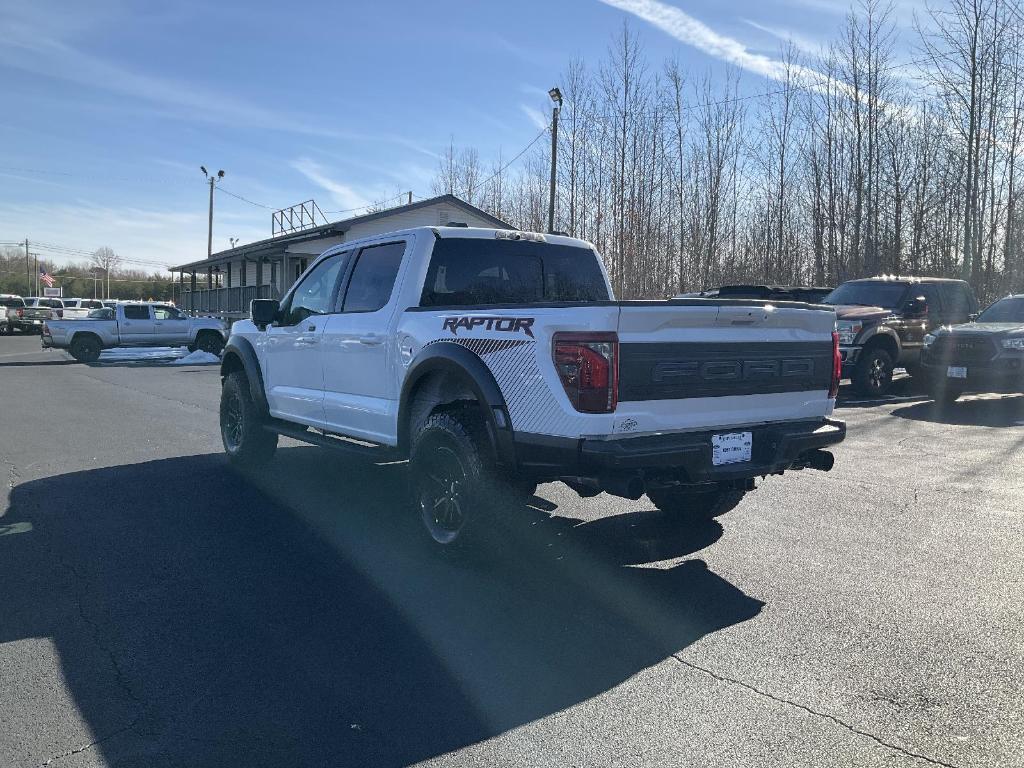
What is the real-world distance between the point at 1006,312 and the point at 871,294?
2149 mm

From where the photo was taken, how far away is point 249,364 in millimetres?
7535

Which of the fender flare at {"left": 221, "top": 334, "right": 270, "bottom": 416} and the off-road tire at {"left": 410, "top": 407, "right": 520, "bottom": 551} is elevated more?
the fender flare at {"left": 221, "top": 334, "right": 270, "bottom": 416}

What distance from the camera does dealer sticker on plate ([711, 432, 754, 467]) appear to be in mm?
4348

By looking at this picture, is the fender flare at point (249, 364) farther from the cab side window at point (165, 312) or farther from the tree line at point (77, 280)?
the tree line at point (77, 280)

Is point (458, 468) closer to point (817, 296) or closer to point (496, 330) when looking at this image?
point (496, 330)

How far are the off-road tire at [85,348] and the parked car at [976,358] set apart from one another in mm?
22121

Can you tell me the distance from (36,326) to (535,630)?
161ft

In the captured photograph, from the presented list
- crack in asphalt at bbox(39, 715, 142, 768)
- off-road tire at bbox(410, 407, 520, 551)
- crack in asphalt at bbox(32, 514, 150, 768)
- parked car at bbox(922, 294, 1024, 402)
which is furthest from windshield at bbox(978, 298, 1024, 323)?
crack in asphalt at bbox(39, 715, 142, 768)

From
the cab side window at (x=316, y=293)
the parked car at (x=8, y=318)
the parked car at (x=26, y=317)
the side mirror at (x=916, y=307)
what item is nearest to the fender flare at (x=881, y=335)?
the side mirror at (x=916, y=307)

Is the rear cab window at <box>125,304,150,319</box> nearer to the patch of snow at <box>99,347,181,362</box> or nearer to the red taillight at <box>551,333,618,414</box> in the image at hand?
the patch of snow at <box>99,347,181,362</box>

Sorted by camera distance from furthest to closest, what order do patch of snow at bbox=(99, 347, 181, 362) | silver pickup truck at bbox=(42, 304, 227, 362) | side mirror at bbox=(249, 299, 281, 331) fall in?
patch of snow at bbox=(99, 347, 181, 362) < silver pickup truck at bbox=(42, 304, 227, 362) < side mirror at bbox=(249, 299, 281, 331)

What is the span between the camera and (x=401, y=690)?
3.27 metres

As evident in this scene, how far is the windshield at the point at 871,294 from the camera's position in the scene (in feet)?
46.6

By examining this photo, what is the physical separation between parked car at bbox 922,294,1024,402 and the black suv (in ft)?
2.73
